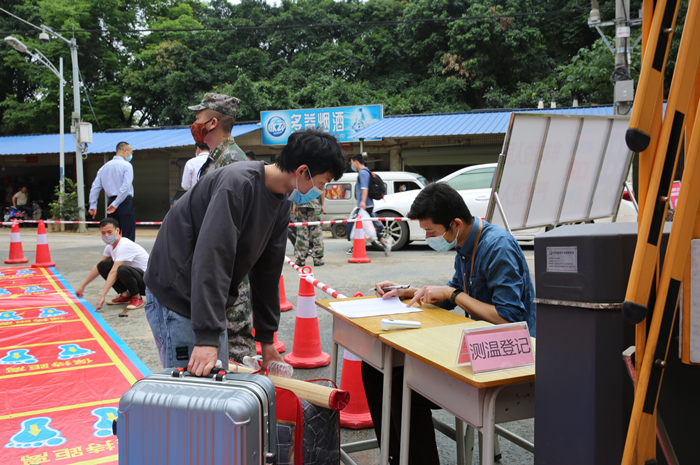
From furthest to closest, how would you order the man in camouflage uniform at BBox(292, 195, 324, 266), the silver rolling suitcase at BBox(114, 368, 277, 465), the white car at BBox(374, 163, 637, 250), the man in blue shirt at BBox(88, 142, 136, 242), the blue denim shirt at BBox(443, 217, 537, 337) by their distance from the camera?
the white car at BBox(374, 163, 637, 250), the man in camouflage uniform at BBox(292, 195, 324, 266), the man in blue shirt at BBox(88, 142, 136, 242), the blue denim shirt at BBox(443, 217, 537, 337), the silver rolling suitcase at BBox(114, 368, 277, 465)

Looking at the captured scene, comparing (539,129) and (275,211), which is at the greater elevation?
(539,129)

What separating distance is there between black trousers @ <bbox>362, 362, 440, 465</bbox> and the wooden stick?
16.0 inches

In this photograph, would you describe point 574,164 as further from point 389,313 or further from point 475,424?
point 475,424

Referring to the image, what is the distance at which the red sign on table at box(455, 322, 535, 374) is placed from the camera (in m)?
1.84

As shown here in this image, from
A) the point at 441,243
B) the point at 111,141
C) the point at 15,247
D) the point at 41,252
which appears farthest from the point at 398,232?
the point at 111,141

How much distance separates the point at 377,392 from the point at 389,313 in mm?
413

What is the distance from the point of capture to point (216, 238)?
199cm

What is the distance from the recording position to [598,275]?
1.48m

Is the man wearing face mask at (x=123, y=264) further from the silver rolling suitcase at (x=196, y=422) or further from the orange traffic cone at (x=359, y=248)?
the silver rolling suitcase at (x=196, y=422)

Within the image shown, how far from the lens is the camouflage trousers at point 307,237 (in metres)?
8.63

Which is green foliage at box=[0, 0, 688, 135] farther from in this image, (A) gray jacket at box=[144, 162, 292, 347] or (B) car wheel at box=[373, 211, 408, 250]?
(A) gray jacket at box=[144, 162, 292, 347]

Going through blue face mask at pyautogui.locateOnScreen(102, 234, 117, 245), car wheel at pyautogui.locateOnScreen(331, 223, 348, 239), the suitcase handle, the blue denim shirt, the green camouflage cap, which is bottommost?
car wheel at pyautogui.locateOnScreen(331, 223, 348, 239)

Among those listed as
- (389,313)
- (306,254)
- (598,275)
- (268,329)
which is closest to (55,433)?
(268,329)

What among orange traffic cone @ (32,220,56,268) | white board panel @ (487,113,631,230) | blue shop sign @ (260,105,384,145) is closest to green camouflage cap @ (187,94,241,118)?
white board panel @ (487,113,631,230)
